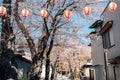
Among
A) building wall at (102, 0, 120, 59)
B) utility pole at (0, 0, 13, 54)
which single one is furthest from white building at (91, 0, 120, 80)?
utility pole at (0, 0, 13, 54)

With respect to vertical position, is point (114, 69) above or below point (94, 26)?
below

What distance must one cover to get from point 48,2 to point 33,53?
299 centimetres

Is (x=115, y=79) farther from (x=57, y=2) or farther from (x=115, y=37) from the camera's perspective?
(x=57, y=2)

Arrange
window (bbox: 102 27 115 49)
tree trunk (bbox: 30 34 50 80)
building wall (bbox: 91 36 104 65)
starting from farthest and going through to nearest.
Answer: building wall (bbox: 91 36 104 65)
window (bbox: 102 27 115 49)
tree trunk (bbox: 30 34 50 80)

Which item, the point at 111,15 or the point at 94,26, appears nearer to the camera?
the point at 111,15

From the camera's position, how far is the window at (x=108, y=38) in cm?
2004

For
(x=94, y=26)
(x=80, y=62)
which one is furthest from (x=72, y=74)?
(x=94, y=26)

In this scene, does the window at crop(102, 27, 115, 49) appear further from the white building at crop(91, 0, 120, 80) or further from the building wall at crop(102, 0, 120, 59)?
the building wall at crop(102, 0, 120, 59)

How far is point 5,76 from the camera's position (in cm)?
1059

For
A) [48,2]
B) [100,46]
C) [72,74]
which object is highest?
[48,2]

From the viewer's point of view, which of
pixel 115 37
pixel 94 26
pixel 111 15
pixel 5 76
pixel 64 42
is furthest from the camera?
pixel 94 26

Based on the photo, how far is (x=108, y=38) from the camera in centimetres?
2100

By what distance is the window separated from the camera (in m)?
20.0

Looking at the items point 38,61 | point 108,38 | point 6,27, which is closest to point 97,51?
point 108,38
